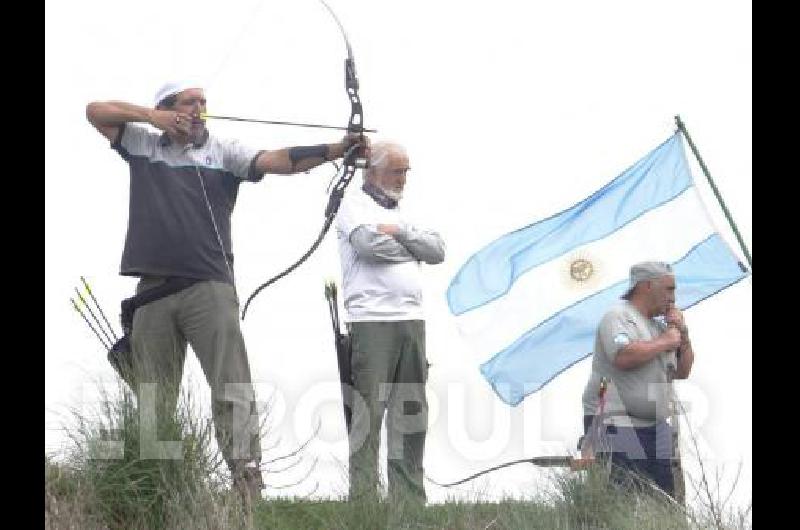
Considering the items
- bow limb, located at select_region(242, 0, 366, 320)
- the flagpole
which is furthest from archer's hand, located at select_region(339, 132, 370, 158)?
the flagpole

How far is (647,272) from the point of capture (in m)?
7.11

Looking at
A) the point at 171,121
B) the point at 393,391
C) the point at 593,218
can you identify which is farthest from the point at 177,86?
the point at 593,218

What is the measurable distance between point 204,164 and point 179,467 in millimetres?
1362

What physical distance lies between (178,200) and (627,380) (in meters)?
2.17

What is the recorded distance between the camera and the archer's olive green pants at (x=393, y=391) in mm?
6770

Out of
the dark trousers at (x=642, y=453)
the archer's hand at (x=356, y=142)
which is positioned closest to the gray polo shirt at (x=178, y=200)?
the archer's hand at (x=356, y=142)

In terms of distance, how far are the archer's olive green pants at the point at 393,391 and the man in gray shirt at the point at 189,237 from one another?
554 millimetres

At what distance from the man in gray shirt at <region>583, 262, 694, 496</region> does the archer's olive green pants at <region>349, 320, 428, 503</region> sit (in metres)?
0.79

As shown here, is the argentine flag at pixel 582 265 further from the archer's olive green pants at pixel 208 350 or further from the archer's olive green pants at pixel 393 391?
the archer's olive green pants at pixel 208 350

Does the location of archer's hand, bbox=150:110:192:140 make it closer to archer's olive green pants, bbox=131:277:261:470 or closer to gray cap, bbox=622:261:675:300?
archer's olive green pants, bbox=131:277:261:470

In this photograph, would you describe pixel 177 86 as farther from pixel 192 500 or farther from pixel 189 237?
pixel 192 500

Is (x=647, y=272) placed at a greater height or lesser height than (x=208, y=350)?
greater

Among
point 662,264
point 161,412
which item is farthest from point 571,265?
point 161,412

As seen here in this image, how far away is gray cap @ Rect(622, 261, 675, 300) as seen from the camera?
710cm
